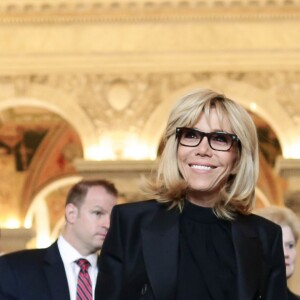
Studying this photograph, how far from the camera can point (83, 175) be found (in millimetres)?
14289

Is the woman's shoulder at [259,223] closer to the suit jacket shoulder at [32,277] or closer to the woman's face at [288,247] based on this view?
the suit jacket shoulder at [32,277]

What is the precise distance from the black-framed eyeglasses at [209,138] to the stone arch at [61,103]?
38.0 feet

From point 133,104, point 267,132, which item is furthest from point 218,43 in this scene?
point 267,132

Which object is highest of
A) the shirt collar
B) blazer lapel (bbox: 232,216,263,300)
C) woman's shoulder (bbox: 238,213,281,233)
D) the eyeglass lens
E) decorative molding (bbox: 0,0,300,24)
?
decorative molding (bbox: 0,0,300,24)

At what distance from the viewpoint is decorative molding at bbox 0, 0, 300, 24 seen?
14.5 m

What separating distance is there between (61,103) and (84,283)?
10.6 metres

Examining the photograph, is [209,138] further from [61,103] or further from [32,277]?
[61,103]

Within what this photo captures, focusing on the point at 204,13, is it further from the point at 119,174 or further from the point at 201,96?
the point at 201,96

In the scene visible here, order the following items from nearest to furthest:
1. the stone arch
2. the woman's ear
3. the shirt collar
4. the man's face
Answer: the shirt collar, the man's face, the woman's ear, the stone arch

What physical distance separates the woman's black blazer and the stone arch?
11586 millimetres

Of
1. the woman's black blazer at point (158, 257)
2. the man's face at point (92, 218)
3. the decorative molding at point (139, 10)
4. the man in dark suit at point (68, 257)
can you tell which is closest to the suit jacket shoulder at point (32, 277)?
the man in dark suit at point (68, 257)

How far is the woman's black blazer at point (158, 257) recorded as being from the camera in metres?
2.64

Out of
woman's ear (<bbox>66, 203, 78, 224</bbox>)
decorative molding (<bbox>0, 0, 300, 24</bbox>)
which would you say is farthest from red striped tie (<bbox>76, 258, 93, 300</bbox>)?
decorative molding (<bbox>0, 0, 300, 24</bbox>)

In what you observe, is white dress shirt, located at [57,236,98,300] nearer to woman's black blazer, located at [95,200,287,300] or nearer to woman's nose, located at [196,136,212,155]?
woman's black blazer, located at [95,200,287,300]
